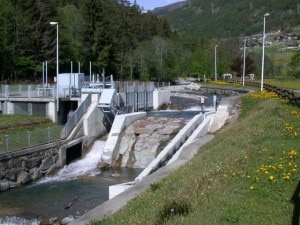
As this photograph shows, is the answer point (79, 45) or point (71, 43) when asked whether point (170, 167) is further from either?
point (79, 45)

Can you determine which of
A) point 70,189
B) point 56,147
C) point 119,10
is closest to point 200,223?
point 70,189

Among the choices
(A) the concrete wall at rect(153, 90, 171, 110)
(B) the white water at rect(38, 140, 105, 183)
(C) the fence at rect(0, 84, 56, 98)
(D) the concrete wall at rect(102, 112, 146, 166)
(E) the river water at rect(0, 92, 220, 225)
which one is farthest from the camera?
(A) the concrete wall at rect(153, 90, 171, 110)

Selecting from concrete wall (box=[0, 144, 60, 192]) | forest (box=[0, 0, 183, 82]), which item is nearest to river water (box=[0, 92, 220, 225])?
concrete wall (box=[0, 144, 60, 192])

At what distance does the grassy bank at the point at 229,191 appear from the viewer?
923cm

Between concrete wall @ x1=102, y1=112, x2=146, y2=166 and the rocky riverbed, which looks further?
the rocky riverbed

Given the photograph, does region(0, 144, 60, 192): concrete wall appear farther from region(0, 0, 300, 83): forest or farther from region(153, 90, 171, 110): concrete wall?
region(0, 0, 300, 83): forest

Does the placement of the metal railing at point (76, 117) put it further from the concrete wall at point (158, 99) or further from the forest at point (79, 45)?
the forest at point (79, 45)

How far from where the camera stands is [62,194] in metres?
22.2

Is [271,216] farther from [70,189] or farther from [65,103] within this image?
[65,103]

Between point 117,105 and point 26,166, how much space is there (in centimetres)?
1453

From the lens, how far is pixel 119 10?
10375 centimetres

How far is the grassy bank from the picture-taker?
9.23 meters

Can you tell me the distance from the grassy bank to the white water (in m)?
12.5

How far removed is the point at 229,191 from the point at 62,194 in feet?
42.8
